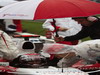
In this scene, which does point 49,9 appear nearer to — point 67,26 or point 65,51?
point 65,51

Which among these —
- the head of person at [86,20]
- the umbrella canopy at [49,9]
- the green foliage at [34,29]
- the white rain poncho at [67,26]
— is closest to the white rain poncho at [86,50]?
the umbrella canopy at [49,9]

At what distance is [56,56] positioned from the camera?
573 cm

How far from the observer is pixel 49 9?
18.3 ft

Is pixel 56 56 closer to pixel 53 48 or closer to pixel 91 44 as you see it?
pixel 53 48

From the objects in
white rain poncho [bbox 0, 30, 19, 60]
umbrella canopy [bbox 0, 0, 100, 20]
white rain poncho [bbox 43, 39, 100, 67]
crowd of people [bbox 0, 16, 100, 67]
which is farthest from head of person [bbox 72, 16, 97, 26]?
white rain poncho [bbox 0, 30, 19, 60]

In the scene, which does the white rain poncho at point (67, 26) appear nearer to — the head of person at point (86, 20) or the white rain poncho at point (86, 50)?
the head of person at point (86, 20)

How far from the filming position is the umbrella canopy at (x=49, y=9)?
18.0ft

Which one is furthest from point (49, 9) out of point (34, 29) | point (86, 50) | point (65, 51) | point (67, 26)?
point (34, 29)

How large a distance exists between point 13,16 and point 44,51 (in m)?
0.78

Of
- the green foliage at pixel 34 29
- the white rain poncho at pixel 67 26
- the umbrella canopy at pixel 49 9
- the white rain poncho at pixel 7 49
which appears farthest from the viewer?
the green foliage at pixel 34 29

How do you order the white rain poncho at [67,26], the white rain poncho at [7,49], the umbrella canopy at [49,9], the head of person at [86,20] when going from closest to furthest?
the white rain poncho at [7,49] < the umbrella canopy at [49,9] < the head of person at [86,20] < the white rain poncho at [67,26]

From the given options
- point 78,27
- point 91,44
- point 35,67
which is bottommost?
point 78,27

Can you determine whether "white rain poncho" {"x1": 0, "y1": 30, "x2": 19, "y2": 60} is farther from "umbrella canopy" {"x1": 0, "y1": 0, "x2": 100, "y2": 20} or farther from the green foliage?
the green foliage

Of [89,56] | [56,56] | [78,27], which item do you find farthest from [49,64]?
[78,27]
